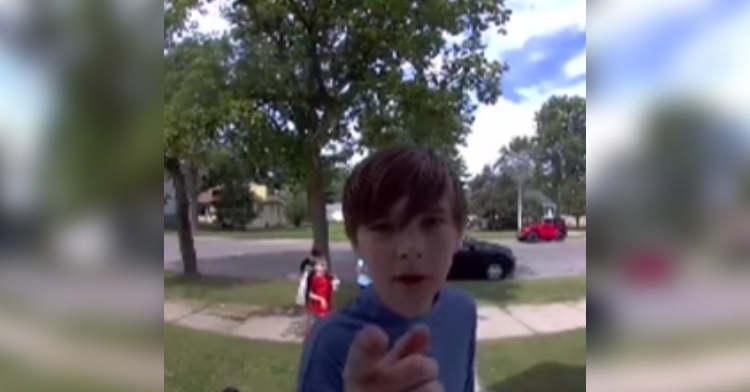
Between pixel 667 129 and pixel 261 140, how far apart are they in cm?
116

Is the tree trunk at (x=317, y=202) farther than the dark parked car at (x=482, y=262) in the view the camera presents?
Yes

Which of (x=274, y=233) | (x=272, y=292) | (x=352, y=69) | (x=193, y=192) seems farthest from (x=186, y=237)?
(x=272, y=292)

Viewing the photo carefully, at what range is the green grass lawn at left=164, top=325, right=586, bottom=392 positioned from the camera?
1670 millimetres

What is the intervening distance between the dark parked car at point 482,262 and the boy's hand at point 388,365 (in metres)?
0.17

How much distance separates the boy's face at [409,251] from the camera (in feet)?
1.69

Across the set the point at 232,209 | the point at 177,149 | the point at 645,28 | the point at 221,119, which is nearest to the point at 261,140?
the point at 221,119

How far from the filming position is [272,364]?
6.16 feet

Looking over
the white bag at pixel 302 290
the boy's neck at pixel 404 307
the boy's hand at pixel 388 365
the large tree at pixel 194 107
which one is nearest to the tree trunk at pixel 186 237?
the large tree at pixel 194 107

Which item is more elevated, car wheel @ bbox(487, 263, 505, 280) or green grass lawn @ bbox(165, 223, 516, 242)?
green grass lawn @ bbox(165, 223, 516, 242)

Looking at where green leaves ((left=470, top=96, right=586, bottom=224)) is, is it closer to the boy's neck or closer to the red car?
the red car

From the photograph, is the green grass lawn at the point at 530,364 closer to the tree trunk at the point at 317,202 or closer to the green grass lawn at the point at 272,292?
the green grass lawn at the point at 272,292

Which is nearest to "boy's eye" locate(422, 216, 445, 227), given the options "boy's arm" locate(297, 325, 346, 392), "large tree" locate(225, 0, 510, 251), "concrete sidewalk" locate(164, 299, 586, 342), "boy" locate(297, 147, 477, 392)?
"boy" locate(297, 147, 477, 392)

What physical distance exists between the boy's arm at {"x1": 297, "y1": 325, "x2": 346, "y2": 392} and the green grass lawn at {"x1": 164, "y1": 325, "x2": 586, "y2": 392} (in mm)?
1094

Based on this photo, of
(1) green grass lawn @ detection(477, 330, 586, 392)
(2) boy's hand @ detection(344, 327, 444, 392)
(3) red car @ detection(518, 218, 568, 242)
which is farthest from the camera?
(1) green grass lawn @ detection(477, 330, 586, 392)
